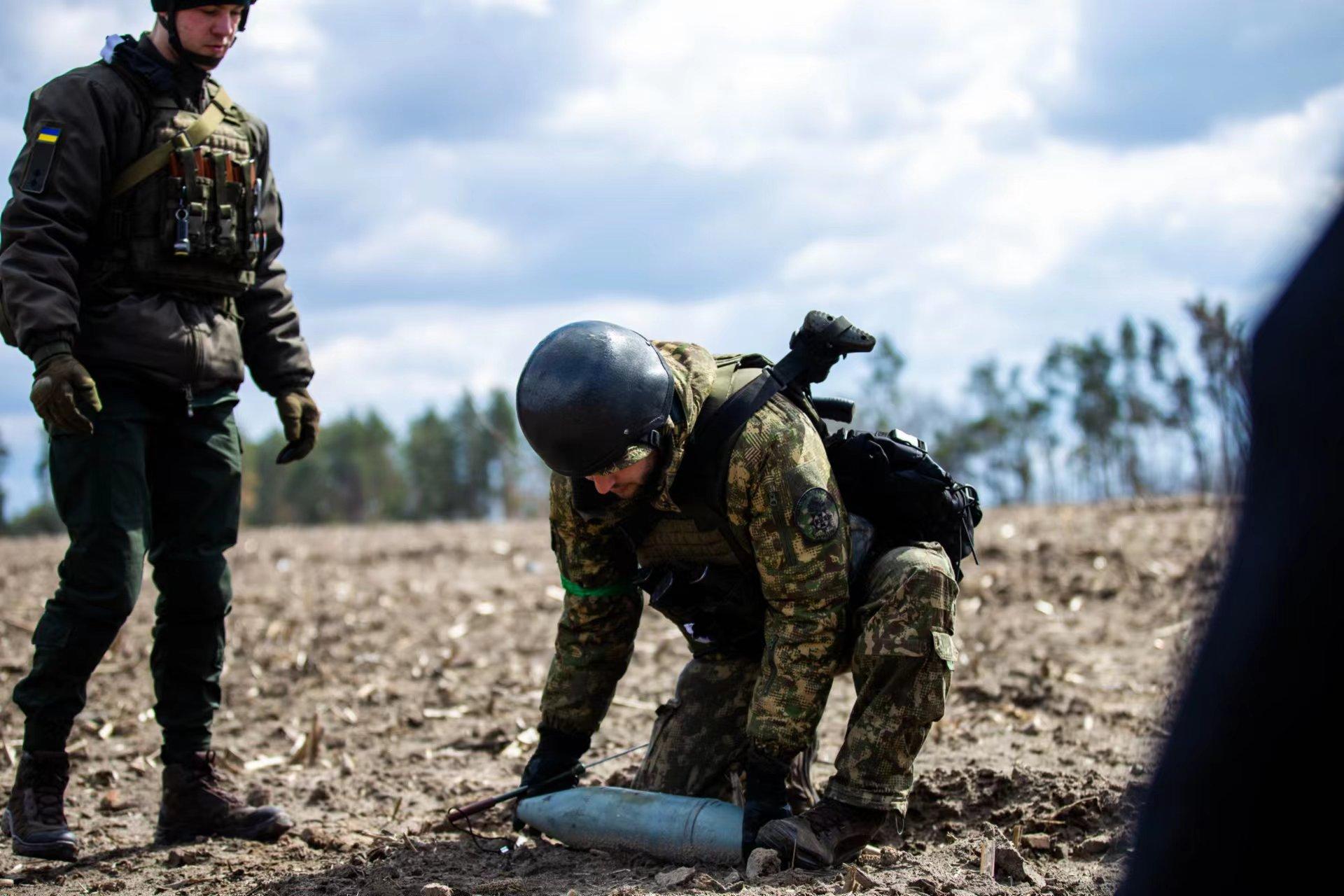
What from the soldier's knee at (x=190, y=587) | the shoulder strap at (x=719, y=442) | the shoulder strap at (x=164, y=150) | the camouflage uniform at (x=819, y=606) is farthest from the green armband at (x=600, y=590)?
the shoulder strap at (x=164, y=150)

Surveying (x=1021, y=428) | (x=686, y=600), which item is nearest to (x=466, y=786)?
(x=686, y=600)

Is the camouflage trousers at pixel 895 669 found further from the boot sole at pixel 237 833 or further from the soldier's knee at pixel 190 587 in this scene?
the soldier's knee at pixel 190 587

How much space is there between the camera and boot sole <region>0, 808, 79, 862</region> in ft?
13.7

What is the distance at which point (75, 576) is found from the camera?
164 inches

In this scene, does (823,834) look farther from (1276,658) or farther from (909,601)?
(1276,658)

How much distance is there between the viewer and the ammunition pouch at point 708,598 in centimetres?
427

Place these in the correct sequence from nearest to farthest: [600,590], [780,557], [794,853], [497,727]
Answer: [794,853] → [780,557] → [600,590] → [497,727]

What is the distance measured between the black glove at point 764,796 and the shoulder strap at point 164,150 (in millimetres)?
2905

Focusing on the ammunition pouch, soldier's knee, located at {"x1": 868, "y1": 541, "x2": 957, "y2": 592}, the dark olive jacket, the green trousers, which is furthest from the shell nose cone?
the dark olive jacket

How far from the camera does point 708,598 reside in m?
4.34

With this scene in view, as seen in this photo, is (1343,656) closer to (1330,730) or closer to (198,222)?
(1330,730)

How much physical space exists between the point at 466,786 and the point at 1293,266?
4690 millimetres

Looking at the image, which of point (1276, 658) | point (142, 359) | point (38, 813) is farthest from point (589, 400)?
point (1276, 658)

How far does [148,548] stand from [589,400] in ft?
6.27
